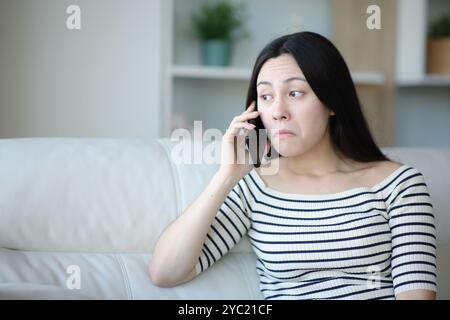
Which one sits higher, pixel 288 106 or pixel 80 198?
pixel 288 106

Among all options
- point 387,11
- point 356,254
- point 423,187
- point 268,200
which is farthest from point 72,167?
point 387,11

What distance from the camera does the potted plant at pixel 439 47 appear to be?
2938 mm

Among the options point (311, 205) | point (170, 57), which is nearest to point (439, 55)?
point (170, 57)

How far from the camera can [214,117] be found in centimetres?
293

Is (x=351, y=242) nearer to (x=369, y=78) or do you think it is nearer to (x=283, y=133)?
(x=283, y=133)

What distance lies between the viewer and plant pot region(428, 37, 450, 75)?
294 centimetres

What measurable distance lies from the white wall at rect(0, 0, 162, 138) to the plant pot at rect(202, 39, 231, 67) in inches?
8.0

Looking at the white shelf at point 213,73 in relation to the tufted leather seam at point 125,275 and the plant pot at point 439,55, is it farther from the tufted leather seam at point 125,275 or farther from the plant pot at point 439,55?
the tufted leather seam at point 125,275

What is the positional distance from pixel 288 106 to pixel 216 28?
1474 millimetres

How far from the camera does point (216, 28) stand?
108 inches

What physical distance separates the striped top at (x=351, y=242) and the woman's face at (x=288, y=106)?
116 millimetres

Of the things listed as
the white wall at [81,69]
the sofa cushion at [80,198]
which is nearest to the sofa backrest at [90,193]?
the sofa cushion at [80,198]

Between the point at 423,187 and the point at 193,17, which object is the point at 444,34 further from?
the point at 423,187
